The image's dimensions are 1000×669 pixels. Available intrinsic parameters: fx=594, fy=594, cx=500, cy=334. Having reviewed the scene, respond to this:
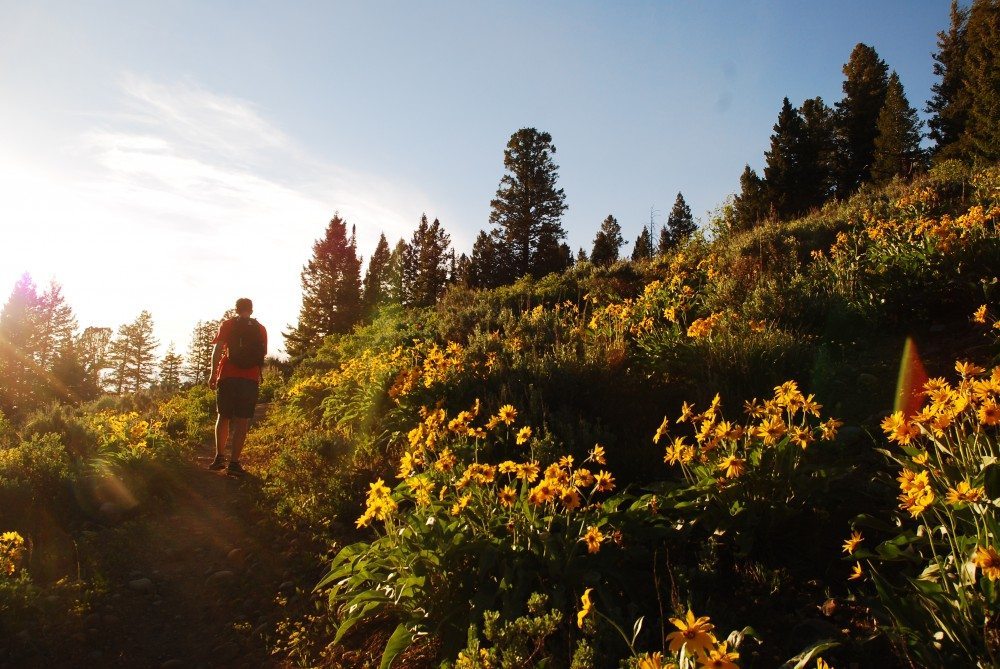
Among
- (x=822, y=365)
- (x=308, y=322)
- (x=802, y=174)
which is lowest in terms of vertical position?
(x=822, y=365)

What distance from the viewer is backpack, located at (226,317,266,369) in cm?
675

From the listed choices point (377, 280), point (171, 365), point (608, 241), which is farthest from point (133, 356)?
point (608, 241)

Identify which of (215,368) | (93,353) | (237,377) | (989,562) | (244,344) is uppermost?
(93,353)

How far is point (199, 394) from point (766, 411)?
12713mm

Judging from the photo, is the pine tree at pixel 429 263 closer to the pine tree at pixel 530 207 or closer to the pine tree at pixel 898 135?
the pine tree at pixel 530 207

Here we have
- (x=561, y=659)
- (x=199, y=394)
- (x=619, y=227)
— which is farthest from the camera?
(x=619, y=227)

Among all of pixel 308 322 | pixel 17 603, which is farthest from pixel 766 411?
pixel 308 322

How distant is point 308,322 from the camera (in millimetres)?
35250

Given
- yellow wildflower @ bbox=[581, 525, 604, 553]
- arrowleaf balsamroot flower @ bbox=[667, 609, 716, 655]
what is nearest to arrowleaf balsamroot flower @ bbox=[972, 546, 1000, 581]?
arrowleaf balsamroot flower @ bbox=[667, 609, 716, 655]

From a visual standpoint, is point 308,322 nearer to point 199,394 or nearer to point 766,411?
point 199,394

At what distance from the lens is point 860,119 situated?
38062mm

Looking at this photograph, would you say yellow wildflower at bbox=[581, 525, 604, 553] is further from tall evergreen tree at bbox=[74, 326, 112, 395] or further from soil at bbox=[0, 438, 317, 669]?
tall evergreen tree at bbox=[74, 326, 112, 395]

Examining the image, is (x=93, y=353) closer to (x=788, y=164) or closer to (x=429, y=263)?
(x=429, y=263)

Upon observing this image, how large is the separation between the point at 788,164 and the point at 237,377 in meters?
37.7
